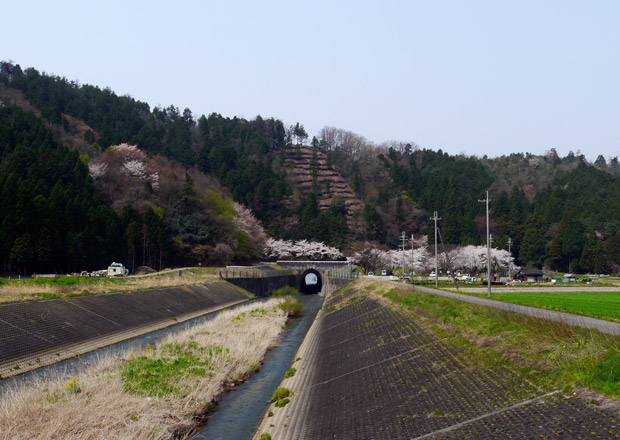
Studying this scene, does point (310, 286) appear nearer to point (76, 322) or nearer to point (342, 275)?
point (342, 275)

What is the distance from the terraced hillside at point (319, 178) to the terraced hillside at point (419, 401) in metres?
117

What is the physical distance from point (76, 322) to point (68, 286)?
31.0ft

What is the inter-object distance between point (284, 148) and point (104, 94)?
61160 millimetres

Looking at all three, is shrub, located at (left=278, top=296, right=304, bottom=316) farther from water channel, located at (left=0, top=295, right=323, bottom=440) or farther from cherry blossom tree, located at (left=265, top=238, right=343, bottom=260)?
cherry blossom tree, located at (left=265, top=238, right=343, bottom=260)

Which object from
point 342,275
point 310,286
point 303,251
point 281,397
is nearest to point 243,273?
point 342,275

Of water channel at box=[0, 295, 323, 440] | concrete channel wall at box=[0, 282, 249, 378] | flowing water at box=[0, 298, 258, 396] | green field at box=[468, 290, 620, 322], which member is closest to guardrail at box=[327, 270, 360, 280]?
concrete channel wall at box=[0, 282, 249, 378]

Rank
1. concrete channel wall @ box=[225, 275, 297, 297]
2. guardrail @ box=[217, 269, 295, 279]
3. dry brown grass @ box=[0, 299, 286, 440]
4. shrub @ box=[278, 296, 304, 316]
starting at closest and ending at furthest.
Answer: dry brown grass @ box=[0, 299, 286, 440]
shrub @ box=[278, 296, 304, 316]
guardrail @ box=[217, 269, 295, 279]
concrete channel wall @ box=[225, 275, 297, 297]

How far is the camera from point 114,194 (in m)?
90.4

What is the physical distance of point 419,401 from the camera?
14820 mm

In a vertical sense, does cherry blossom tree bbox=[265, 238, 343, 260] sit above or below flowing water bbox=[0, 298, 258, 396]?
above

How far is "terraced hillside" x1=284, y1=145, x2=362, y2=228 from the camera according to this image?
15075 cm

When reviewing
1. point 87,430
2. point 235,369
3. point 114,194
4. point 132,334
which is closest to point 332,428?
point 87,430

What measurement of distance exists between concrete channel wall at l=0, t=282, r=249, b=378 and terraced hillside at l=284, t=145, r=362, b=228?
9783 centimetres

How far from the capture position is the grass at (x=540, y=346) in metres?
12.2
